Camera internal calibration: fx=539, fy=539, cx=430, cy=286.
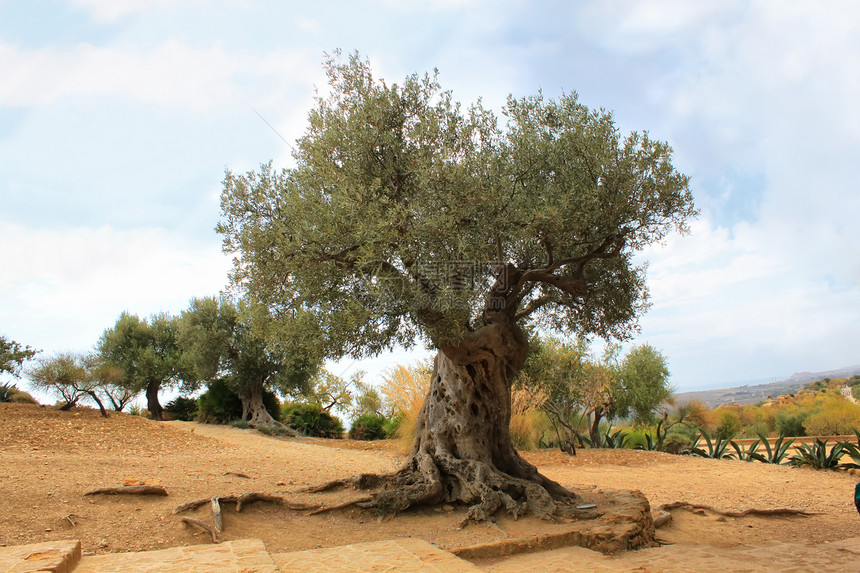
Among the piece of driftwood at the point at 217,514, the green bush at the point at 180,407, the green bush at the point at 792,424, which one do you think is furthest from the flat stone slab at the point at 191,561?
the green bush at the point at 792,424

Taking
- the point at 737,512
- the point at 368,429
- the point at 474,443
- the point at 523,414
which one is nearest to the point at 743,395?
the point at 368,429

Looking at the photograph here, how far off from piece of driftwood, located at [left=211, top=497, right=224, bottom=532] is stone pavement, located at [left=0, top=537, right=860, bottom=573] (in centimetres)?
62

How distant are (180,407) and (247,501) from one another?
2544cm

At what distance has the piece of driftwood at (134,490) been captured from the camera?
25.7 feet

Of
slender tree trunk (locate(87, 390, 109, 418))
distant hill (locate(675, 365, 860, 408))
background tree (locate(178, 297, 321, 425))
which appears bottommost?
distant hill (locate(675, 365, 860, 408))

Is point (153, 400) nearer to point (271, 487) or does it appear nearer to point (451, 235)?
point (271, 487)

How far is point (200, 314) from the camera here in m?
24.8

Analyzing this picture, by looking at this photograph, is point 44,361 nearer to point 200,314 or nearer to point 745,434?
point 200,314

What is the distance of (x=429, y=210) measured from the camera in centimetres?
824

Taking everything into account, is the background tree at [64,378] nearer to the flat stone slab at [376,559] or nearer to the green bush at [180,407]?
the green bush at [180,407]

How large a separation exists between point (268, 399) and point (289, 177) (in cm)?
2024

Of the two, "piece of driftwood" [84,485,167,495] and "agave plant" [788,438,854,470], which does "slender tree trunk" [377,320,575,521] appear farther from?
"agave plant" [788,438,854,470]

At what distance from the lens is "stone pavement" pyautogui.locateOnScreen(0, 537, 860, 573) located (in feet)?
17.5

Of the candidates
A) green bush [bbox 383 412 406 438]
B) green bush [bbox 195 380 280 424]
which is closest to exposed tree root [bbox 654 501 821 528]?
green bush [bbox 383 412 406 438]
